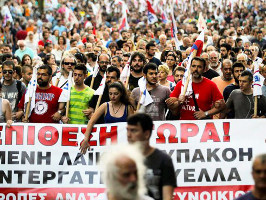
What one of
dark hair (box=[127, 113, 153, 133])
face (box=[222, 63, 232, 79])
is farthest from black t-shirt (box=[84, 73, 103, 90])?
dark hair (box=[127, 113, 153, 133])

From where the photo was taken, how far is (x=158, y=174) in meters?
6.11

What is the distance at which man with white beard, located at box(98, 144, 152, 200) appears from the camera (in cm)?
462

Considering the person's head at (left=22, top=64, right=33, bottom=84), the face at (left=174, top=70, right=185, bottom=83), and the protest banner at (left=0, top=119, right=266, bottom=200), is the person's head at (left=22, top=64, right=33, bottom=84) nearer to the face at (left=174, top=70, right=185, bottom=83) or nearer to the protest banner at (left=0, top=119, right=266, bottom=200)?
the face at (left=174, top=70, right=185, bottom=83)

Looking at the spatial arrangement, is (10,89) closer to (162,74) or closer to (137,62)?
(137,62)

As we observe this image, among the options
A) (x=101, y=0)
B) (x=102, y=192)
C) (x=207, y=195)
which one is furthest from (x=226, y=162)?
(x=101, y=0)

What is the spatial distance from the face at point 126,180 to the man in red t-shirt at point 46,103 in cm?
527

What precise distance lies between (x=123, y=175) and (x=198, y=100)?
5027 millimetres

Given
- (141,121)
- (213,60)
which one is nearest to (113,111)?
(141,121)

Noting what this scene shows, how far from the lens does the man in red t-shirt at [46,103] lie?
32.5ft

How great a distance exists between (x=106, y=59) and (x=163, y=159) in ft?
19.2

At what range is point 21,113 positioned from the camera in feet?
33.0

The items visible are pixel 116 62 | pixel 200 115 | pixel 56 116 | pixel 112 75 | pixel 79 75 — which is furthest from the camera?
pixel 116 62

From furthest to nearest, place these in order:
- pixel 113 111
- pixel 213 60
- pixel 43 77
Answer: pixel 213 60 → pixel 43 77 → pixel 113 111

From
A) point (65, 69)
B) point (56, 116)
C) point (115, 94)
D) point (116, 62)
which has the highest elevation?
point (116, 62)
